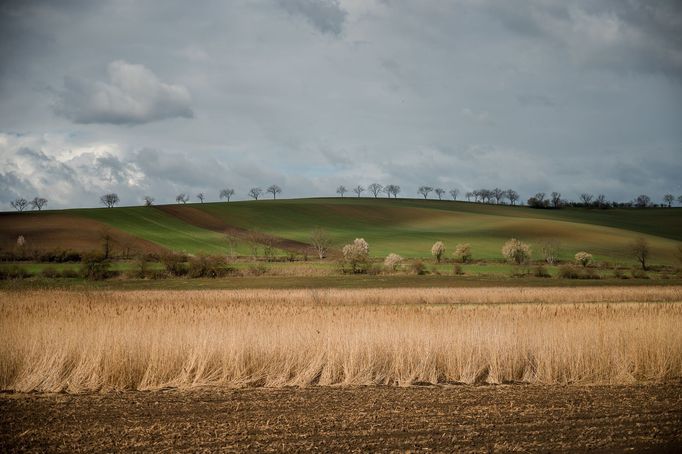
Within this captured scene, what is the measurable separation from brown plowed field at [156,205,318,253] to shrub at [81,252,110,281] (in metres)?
30.3

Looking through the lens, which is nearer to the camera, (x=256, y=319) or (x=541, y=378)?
(x=541, y=378)

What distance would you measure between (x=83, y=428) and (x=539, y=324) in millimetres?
12005

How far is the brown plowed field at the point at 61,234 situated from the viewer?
242 feet

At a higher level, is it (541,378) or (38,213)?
(38,213)

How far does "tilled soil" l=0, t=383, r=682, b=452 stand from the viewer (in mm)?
7914

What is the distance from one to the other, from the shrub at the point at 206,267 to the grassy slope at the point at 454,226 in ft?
94.3

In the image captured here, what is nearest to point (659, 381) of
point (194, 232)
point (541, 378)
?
point (541, 378)

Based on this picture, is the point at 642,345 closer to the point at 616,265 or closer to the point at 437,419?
the point at 437,419

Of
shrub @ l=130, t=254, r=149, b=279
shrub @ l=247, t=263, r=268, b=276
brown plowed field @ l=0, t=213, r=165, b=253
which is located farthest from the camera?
brown plowed field @ l=0, t=213, r=165, b=253

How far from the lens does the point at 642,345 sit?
13.9 meters

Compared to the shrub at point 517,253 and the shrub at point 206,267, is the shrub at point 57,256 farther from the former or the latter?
the shrub at point 517,253

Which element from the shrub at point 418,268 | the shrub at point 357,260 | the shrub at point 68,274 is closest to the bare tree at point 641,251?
the shrub at point 418,268

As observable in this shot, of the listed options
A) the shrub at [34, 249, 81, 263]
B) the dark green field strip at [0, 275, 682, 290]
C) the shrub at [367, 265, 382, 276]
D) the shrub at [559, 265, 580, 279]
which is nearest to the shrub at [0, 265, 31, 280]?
the dark green field strip at [0, 275, 682, 290]

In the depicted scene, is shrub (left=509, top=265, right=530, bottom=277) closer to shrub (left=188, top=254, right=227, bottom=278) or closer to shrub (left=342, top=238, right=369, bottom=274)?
shrub (left=342, top=238, right=369, bottom=274)
